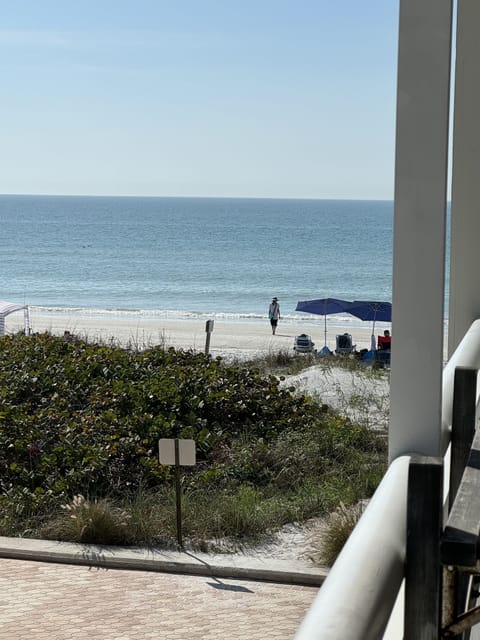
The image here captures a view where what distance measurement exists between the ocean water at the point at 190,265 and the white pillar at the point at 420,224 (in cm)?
1893

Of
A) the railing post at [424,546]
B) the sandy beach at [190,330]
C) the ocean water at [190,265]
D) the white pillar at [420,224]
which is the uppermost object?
the white pillar at [420,224]

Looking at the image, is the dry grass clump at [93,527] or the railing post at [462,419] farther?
the dry grass clump at [93,527]

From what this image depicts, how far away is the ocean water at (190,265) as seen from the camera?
4781 cm

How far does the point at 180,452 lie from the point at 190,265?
189 feet

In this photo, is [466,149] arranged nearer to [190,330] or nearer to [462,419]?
[462,419]

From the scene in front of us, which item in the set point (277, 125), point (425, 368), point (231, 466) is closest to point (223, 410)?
point (231, 466)

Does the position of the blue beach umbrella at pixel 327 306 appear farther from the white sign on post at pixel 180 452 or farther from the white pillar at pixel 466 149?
the white pillar at pixel 466 149

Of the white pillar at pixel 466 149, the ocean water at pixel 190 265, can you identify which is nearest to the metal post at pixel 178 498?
the white pillar at pixel 466 149

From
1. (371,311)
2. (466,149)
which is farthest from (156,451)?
(371,311)

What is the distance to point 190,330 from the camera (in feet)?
116

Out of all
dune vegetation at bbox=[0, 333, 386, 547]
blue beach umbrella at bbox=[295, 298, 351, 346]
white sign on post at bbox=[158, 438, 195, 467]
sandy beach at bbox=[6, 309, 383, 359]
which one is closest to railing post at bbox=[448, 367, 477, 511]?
white sign on post at bbox=[158, 438, 195, 467]

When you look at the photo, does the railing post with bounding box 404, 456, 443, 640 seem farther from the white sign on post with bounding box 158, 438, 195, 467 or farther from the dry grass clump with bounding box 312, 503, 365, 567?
the white sign on post with bounding box 158, 438, 195, 467

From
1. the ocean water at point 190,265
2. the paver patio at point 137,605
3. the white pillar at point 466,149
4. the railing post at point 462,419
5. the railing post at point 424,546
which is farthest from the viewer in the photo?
the ocean water at point 190,265

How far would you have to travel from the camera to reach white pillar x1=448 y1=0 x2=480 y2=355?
9.70ft
